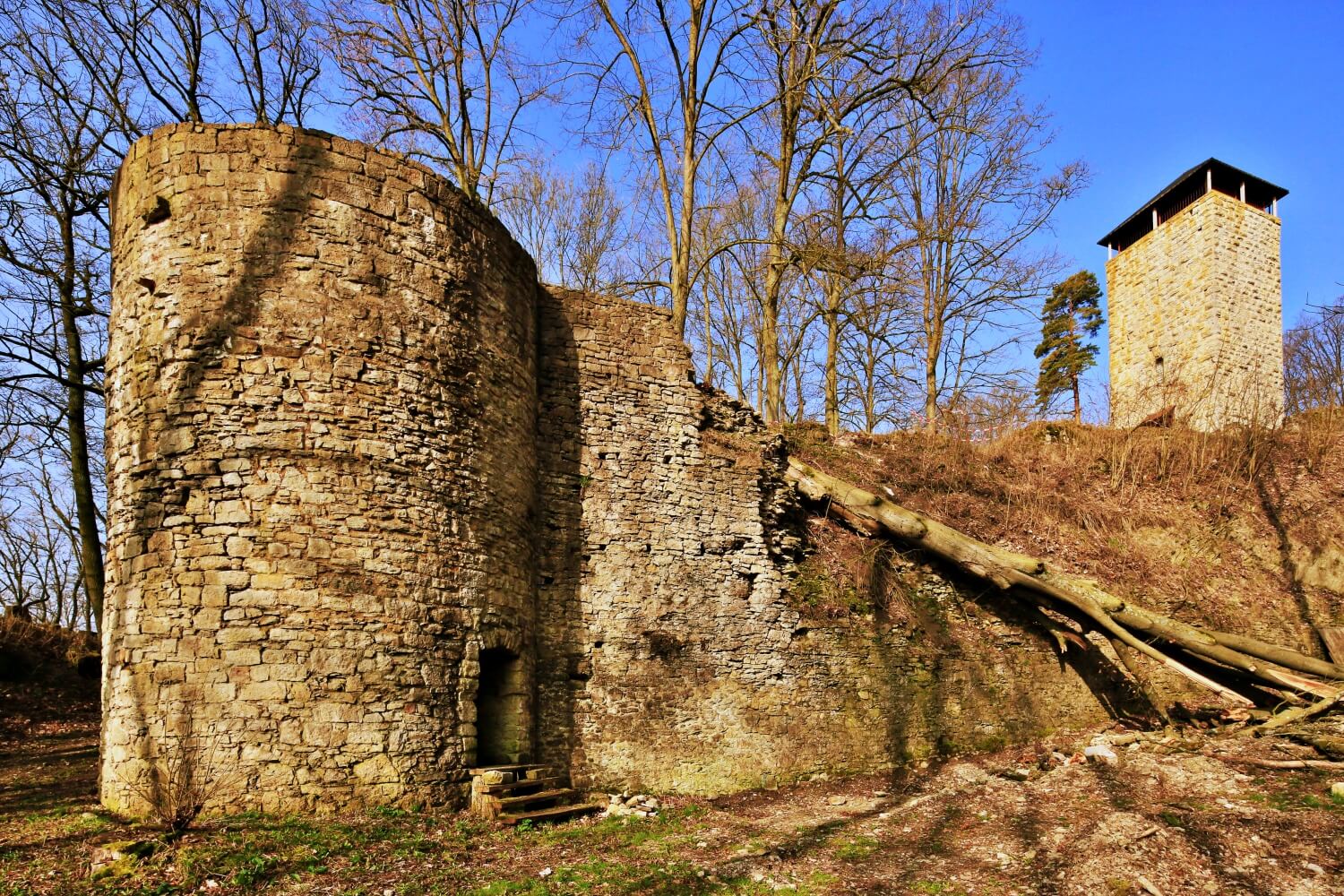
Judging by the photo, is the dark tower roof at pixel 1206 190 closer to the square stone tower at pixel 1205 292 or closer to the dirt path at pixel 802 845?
the square stone tower at pixel 1205 292

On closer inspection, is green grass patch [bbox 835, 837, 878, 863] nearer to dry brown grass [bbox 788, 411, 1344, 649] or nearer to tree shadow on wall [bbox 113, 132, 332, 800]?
dry brown grass [bbox 788, 411, 1344, 649]

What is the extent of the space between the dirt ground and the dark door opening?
1097 millimetres

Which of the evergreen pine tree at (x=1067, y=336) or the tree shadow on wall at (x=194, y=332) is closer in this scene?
the tree shadow on wall at (x=194, y=332)

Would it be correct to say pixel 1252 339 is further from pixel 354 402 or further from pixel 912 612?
pixel 354 402

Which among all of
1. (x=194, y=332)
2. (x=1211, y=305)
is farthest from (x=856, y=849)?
(x=1211, y=305)

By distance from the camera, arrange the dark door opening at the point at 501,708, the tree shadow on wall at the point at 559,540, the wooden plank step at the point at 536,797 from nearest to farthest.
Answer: the wooden plank step at the point at 536,797, the dark door opening at the point at 501,708, the tree shadow on wall at the point at 559,540

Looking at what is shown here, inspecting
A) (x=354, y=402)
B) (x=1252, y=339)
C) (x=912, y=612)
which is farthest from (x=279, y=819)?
(x=1252, y=339)

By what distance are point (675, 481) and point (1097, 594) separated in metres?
6.61

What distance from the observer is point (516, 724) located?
873 centimetres

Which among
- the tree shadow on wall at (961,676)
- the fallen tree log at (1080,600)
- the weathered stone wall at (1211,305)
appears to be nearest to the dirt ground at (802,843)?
the tree shadow on wall at (961,676)

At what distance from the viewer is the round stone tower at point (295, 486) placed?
693 cm

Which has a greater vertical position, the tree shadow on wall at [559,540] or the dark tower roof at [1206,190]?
the dark tower roof at [1206,190]

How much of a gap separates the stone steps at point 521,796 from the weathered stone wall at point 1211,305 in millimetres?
20315

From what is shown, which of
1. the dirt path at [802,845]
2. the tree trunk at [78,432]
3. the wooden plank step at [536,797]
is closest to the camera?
the dirt path at [802,845]
